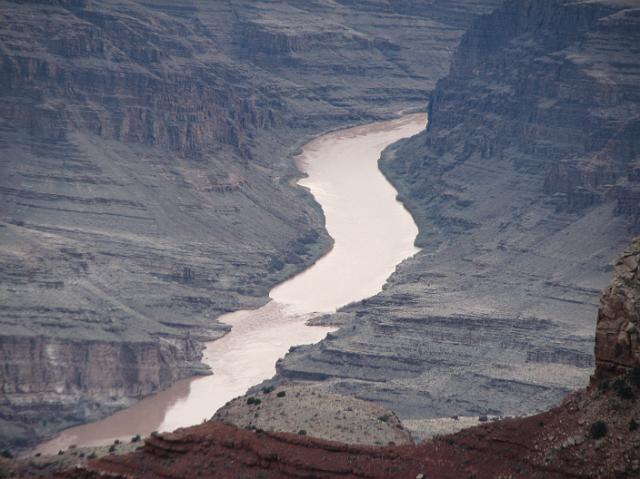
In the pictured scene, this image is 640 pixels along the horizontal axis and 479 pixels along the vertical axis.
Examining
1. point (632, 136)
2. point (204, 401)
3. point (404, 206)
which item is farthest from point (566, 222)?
point (204, 401)

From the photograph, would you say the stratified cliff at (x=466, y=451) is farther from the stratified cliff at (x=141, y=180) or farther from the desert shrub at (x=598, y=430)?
the stratified cliff at (x=141, y=180)

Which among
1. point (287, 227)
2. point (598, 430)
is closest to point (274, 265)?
point (287, 227)

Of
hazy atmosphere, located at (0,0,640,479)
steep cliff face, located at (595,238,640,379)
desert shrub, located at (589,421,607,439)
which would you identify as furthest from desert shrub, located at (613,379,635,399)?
hazy atmosphere, located at (0,0,640,479)

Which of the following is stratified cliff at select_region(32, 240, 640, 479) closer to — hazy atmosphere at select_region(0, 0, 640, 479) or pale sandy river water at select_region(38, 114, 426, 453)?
hazy atmosphere at select_region(0, 0, 640, 479)

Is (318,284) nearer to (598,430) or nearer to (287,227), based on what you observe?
(287,227)

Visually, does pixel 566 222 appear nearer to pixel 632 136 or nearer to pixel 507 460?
pixel 632 136

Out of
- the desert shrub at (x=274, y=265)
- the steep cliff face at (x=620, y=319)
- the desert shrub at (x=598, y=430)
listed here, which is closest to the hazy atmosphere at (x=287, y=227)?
the desert shrub at (x=274, y=265)
